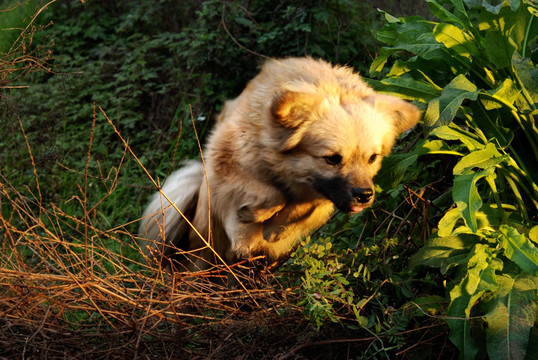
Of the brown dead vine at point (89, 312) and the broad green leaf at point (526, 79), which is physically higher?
the broad green leaf at point (526, 79)

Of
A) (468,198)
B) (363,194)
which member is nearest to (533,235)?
(468,198)

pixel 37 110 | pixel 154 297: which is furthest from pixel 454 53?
pixel 37 110

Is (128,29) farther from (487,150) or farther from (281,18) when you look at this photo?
(487,150)

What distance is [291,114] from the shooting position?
370cm

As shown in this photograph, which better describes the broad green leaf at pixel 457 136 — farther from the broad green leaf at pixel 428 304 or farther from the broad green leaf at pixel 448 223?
the broad green leaf at pixel 428 304

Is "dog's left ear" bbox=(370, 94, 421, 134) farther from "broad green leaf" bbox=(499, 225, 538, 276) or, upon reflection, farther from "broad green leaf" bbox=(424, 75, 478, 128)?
"broad green leaf" bbox=(499, 225, 538, 276)

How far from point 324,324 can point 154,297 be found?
85 cm

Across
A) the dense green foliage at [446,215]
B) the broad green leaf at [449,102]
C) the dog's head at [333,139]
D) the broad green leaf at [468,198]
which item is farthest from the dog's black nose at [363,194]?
the broad green leaf at [468,198]

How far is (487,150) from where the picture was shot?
311 cm

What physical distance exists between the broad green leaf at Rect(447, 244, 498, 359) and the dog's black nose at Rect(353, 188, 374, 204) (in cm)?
68

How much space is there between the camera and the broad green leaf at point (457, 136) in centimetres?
312

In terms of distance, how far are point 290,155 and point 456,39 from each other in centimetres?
108

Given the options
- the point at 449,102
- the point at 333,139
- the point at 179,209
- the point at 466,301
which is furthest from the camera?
the point at 179,209

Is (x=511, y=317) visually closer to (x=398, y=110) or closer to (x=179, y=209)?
(x=398, y=110)
